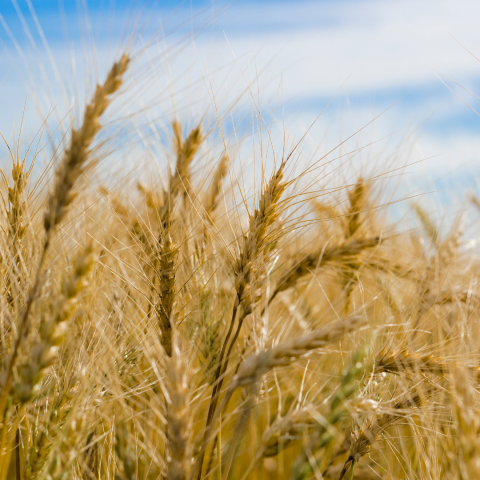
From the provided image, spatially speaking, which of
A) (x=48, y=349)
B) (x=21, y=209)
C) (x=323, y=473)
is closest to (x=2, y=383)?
(x=48, y=349)

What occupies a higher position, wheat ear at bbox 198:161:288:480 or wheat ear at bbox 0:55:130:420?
wheat ear at bbox 0:55:130:420

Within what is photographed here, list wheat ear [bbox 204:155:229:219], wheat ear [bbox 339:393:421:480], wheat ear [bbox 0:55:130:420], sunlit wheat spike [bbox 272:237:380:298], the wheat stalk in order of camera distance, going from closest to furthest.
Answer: the wheat stalk → wheat ear [bbox 0:55:130:420] → wheat ear [bbox 339:393:421:480] → sunlit wheat spike [bbox 272:237:380:298] → wheat ear [bbox 204:155:229:219]

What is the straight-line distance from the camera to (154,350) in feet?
3.57

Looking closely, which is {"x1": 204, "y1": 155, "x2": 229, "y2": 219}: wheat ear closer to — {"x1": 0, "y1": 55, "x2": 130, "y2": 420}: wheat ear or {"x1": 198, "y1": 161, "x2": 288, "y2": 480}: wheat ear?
{"x1": 198, "y1": 161, "x2": 288, "y2": 480}: wheat ear

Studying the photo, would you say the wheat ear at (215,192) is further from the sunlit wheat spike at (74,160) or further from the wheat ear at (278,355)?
the wheat ear at (278,355)

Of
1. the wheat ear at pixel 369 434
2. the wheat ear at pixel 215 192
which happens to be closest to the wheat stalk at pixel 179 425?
the wheat ear at pixel 369 434

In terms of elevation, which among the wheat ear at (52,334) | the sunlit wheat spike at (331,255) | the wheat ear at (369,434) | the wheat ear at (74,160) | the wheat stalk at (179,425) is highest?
the wheat ear at (74,160)

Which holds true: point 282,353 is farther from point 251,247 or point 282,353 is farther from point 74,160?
point 74,160

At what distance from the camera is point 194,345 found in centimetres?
138

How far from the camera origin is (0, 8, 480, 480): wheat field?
876 millimetres

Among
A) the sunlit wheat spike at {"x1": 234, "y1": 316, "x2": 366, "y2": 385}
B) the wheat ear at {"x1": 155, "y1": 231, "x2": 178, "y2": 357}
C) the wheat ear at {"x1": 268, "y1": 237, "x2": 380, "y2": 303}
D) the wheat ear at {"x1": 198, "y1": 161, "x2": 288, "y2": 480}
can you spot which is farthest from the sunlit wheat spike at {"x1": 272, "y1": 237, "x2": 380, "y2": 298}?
the sunlit wheat spike at {"x1": 234, "y1": 316, "x2": 366, "y2": 385}

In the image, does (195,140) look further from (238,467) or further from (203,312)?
(238,467)

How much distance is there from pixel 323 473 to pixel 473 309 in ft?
2.26

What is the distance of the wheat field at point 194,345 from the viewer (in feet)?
2.88
